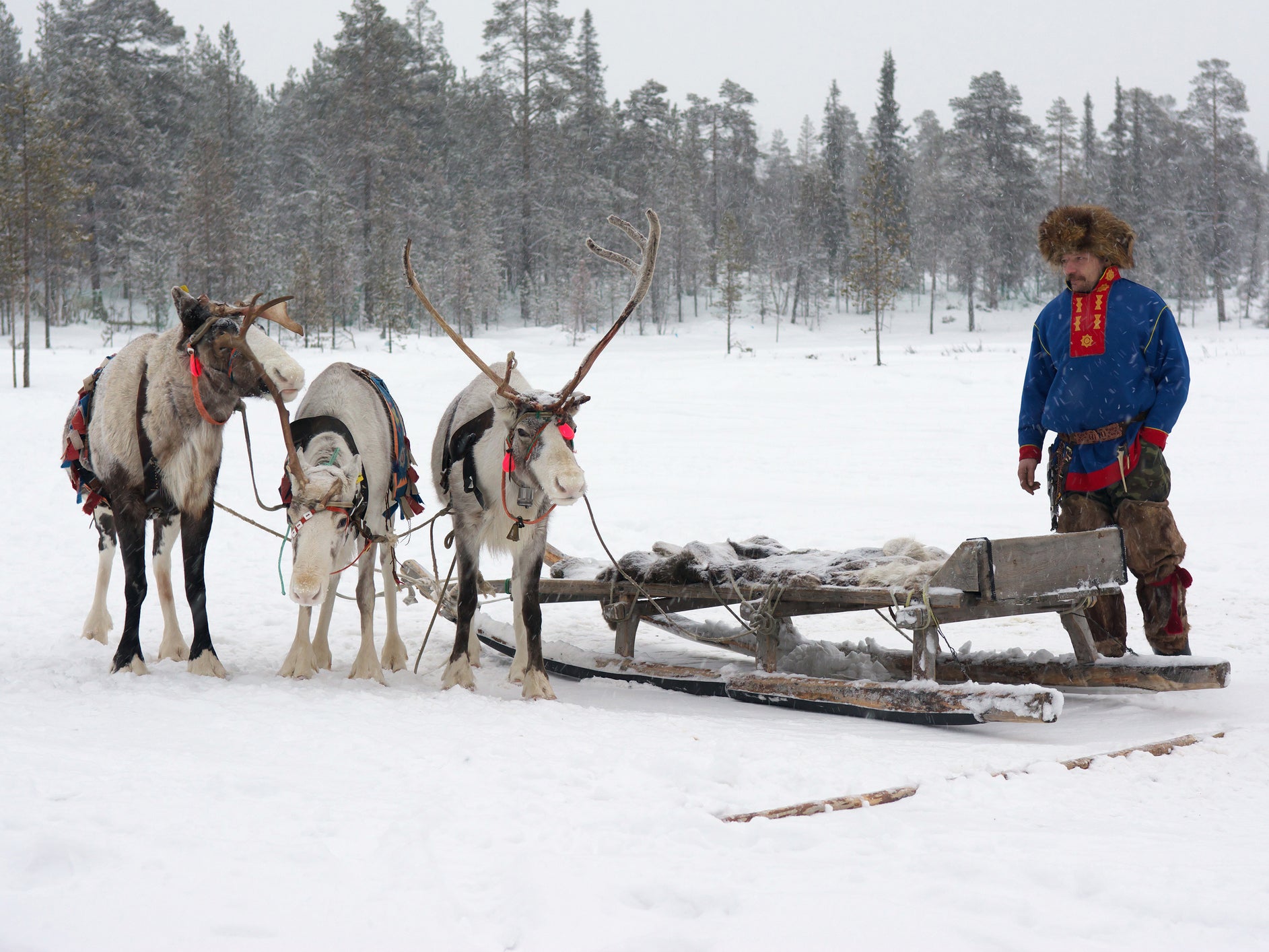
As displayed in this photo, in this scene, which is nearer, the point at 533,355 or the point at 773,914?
the point at 773,914

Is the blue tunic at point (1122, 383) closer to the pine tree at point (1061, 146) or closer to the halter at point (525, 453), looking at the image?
the halter at point (525, 453)

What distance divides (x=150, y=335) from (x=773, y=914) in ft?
15.8

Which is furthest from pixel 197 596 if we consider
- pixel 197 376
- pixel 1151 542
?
pixel 1151 542

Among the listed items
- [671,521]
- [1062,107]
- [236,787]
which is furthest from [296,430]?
[1062,107]

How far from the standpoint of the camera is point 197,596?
5.16m

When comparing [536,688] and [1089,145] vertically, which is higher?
[1089,145]

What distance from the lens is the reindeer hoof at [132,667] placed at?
5016 mm

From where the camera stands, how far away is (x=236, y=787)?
3.02 m

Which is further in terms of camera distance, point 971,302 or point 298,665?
point 971,302

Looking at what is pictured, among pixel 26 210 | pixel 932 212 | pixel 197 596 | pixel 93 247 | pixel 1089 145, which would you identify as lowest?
pixel 197 596

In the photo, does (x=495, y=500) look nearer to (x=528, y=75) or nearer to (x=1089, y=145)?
(x=528, y=75)

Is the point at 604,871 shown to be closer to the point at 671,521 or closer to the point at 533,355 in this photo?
the point at 671,521

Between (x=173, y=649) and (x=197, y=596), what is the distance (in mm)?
633

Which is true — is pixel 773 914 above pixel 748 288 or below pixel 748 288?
below
